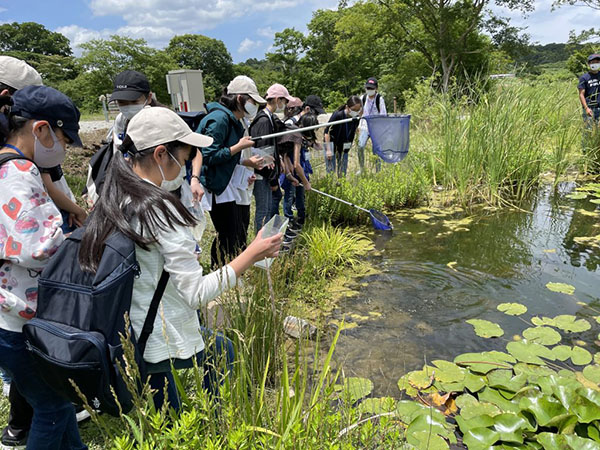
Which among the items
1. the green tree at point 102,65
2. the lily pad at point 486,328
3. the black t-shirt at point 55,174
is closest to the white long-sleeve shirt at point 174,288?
the black t-shirt at point 55,174

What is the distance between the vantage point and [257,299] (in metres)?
2.51

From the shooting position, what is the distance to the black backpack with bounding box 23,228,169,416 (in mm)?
1276

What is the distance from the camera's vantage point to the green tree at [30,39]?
50.3 metres

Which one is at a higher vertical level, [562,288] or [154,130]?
[154,130]

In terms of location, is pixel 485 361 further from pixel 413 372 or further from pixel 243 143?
pixel 243 143

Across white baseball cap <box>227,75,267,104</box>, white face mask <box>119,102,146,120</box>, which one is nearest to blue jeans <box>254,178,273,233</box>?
white baseball cap <box>227,75,267,104</box>

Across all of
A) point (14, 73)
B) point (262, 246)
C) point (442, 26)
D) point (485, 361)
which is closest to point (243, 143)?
point (14, 73)

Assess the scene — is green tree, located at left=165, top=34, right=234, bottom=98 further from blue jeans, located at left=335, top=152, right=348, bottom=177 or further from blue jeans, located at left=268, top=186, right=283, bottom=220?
blue jeans, located at left=268, top=186, right=283, bottom=220

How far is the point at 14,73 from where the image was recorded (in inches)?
83.4

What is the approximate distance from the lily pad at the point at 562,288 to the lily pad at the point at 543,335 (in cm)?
79

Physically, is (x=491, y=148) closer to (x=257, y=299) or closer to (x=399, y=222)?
(x=399, y=222)

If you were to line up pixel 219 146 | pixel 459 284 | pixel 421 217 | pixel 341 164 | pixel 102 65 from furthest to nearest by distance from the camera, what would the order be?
1. pixel 102 65
2. pixel 341 164
3. pixel 421 217
4. pixel 459 284
5. pixel 219 146

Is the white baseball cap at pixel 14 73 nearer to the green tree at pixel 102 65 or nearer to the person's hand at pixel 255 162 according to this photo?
the person's hand at pixel 255 162

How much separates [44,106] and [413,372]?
2488 millimetres
